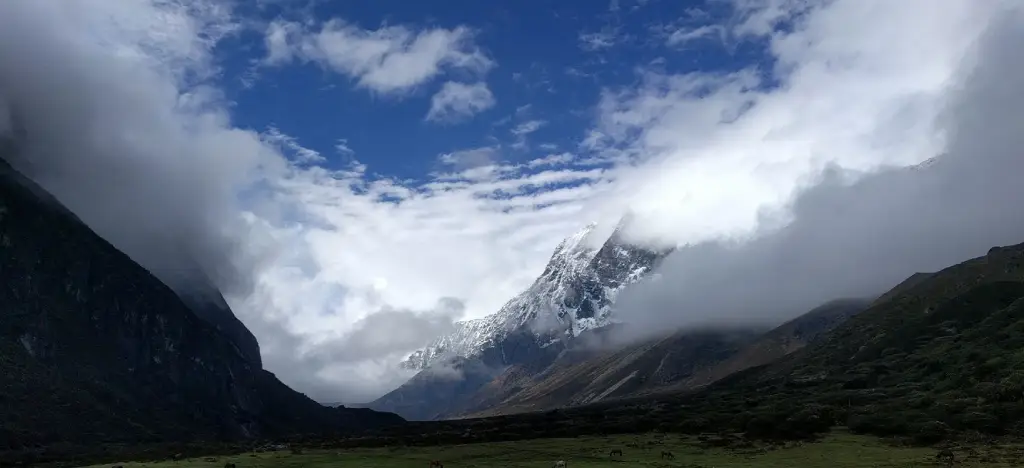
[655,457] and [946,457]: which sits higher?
[655,457]

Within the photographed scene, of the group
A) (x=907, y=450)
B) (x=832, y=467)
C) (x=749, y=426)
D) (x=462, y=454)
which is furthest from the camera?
(x=749, y=426)

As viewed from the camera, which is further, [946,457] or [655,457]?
[655,457]

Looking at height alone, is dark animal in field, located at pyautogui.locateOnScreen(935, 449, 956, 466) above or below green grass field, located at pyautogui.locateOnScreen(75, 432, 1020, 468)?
below

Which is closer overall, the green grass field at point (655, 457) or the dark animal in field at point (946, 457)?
the dark animal in field at point (946, 457)

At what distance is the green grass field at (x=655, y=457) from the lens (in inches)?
4188

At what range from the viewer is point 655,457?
124250 mm

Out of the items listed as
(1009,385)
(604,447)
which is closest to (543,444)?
(604,447)

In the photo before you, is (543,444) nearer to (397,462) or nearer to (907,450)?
(397,462)

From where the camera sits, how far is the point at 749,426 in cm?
19412

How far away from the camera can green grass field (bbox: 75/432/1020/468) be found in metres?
106

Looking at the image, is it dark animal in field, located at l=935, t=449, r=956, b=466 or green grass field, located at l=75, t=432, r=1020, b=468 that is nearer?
dark animal in field, located at l=935, t=449, r=956, b=466

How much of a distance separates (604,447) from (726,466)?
157ft

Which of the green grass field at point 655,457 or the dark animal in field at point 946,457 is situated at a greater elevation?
the green grass field at point 655,457

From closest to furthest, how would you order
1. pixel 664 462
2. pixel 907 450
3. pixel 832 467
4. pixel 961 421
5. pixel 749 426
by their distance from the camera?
pixel 832 467 < pixel 664 462 < pixel 907 450 < pixel 961 421 < pixel 749 426
